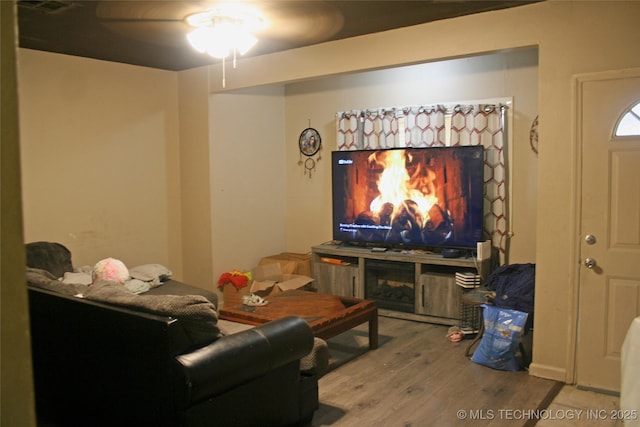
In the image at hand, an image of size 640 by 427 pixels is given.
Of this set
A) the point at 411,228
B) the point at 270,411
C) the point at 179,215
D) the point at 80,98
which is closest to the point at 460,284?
the point at 411,228

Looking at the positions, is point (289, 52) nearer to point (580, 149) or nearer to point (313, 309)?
point (313, 309)

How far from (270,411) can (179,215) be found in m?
3.70

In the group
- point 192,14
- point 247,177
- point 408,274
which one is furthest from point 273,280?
point 192,14

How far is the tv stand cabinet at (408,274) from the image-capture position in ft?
16.1

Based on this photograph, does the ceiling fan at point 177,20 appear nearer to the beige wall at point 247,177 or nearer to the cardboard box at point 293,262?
the beige wall at point 247,177

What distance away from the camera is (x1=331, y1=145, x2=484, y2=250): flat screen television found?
16.4 ft

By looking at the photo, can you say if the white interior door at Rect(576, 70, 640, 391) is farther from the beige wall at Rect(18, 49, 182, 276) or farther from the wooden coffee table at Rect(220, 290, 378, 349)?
the beige wall at Rect(18, 49, 182, 276)

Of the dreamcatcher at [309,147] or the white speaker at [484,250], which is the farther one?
the dreamcatcher at [309,147]

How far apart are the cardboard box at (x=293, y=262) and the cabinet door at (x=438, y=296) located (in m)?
1.42

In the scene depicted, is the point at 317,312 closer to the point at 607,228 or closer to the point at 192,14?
the point at 607,228

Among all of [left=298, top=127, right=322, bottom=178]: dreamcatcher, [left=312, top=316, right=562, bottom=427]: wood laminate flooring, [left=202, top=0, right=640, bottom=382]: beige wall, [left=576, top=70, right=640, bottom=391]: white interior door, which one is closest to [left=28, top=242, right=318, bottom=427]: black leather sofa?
[left=312, top=316, right=562, bottom=427]: wood laminate flooring

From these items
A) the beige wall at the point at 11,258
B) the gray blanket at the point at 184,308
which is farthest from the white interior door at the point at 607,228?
the beige wall at the point at 11,258

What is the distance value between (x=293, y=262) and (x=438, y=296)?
1729mm

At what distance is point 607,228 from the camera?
339 cm
